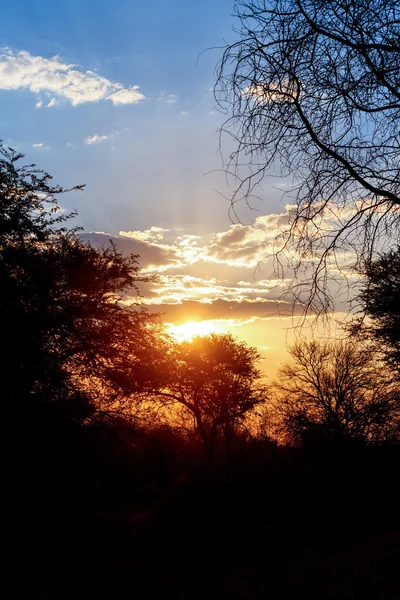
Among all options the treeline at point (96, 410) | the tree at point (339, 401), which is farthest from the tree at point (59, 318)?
the tree at point (339, 401)

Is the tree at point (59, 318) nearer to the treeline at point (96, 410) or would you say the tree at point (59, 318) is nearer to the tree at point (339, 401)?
the treeline at point (96, 410)

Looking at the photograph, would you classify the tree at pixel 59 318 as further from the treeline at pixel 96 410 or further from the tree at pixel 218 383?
the tree at pixel 218 383

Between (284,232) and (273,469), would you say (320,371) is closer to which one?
(273,469)

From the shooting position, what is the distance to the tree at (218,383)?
92.5 ft

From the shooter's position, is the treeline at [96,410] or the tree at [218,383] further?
the tree at [218,383]

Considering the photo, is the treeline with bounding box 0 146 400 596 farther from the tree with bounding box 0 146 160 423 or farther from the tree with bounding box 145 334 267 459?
the tree with bounding box 145 334 267 459

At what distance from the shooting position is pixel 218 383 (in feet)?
96.4

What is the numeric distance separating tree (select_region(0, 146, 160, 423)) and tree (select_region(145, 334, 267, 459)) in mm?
13629

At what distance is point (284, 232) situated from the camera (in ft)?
11.2

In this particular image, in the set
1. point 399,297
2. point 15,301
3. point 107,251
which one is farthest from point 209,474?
point 399,297

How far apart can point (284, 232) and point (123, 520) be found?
14432 millimetres

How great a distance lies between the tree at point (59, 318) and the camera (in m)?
9.72

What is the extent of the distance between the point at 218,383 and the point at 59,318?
20.0 metres

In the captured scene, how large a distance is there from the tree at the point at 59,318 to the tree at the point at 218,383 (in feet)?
44.7
